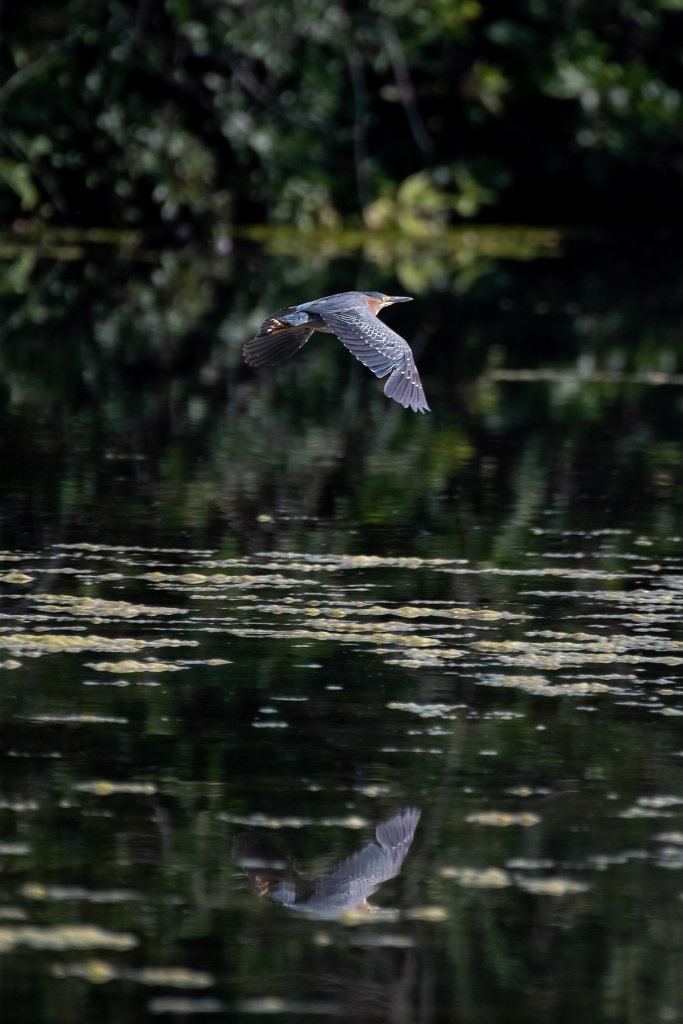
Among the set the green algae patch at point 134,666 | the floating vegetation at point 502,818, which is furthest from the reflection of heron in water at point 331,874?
the green algae patch at point 134,666

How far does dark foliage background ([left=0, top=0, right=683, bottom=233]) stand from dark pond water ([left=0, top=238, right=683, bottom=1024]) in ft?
37.1

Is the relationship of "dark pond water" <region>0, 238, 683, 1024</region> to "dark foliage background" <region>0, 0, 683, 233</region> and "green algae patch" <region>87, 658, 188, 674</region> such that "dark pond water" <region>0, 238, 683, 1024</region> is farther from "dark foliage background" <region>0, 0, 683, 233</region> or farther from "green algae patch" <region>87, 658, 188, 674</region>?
"dark foliage background" <region>0, 0, 683, 233</region>

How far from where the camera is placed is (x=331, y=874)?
4.03 m

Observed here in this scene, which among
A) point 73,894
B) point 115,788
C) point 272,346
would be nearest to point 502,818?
point 115,788

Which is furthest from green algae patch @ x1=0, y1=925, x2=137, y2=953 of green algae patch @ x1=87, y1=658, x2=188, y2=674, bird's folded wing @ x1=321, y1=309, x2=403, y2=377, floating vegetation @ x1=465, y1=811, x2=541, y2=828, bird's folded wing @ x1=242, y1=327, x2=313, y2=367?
bird's folded wing @ x1=242, y1=327, x2=313, y2=367

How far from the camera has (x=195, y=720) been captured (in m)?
4.95

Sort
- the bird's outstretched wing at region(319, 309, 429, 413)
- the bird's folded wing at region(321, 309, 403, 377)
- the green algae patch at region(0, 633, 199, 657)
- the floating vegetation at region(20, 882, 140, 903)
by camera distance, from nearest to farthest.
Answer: the floating vegetation at region(20, 882, 140, 903) < the green algae patch at region(0, 633, 199, 657) < the bird's outstretched wing at region(319, 309, 429, 413) < the bird's folded wing at region(321, 309, 403, 377)

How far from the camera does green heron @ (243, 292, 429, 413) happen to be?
6348 millimetres

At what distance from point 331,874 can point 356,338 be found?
2872 millimetres

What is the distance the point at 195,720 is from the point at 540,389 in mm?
6590

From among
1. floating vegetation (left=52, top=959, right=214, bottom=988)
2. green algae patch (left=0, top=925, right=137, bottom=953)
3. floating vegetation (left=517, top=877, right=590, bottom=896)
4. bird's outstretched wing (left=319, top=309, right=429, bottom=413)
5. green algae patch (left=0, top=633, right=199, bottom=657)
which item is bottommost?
floating vegetation (left=52, top=959, right=214, bottom=988)

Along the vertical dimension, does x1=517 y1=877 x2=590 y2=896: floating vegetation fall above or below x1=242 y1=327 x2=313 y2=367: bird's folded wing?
below

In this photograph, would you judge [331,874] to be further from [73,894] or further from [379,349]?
[379,349]

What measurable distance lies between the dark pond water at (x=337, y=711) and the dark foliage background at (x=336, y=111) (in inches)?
445
